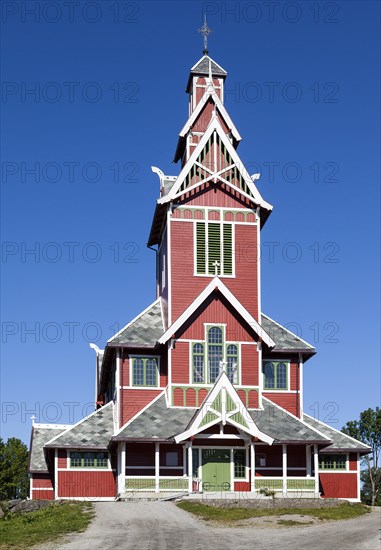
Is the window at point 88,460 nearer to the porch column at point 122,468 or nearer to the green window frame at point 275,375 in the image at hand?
the porch column at point 122,468

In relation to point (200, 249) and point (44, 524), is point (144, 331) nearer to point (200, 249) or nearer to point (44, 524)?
point (200, 249)

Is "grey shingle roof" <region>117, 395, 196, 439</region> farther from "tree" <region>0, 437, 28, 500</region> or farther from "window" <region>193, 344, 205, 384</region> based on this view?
"tree" <region>0, 437, 28, 500</region>

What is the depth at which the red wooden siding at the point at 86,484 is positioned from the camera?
145 ft

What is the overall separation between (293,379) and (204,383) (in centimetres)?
504

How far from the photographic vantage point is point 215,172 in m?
47.6

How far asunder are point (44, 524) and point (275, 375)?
17798 millimetres

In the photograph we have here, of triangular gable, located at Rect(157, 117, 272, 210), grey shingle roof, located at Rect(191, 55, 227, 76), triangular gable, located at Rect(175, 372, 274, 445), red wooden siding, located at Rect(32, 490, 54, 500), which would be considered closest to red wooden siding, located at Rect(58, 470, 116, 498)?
triangular gable, located at Rect(175, 372, 274, 445)

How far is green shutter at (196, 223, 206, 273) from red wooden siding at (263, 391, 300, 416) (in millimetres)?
6999

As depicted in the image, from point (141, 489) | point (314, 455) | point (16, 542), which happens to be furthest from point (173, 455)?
point (16, 542)

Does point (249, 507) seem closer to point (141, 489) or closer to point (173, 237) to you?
point (141, 489)

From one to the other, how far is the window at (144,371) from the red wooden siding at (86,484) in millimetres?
4589

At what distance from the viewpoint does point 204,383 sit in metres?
44.7

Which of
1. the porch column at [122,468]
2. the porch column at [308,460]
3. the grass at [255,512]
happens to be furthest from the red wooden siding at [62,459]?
the porch column at [308,460]

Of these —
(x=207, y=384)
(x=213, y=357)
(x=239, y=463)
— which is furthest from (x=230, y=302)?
(x=239, y=463)
